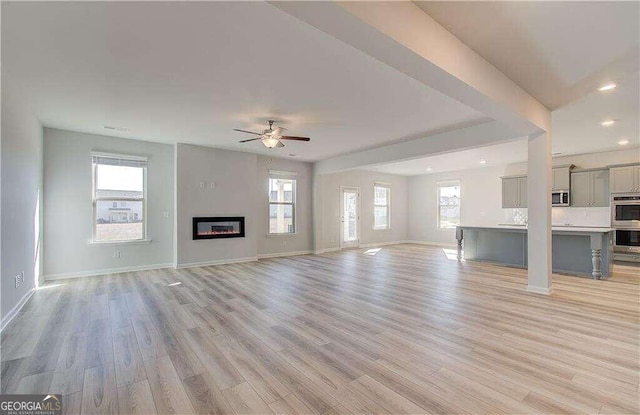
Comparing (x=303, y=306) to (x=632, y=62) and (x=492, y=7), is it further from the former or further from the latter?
(x=632, y=62)

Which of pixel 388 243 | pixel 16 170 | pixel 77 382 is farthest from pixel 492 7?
pixel 388 243

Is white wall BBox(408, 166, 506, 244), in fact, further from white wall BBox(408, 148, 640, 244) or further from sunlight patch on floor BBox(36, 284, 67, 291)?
sunlight patch on floor BBox(36, 284, 67, 291)

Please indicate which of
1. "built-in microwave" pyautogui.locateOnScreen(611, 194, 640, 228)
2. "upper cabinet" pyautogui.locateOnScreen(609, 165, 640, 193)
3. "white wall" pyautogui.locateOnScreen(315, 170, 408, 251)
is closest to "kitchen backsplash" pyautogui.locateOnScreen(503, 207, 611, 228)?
"built-in microwave" pyautogui.locateOnScreen(611, 194, 640, 228)

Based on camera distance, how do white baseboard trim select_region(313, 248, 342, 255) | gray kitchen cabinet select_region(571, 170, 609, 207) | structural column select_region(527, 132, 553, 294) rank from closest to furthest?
structural column select_region(527, 132, 553, 294) → gray kitchen cabinet select_region(571, 170, 609, 207) → white baseboard trim select_region(313, 248, 342, 255)

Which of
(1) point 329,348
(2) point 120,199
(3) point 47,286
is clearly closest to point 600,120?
(1) point 329,348

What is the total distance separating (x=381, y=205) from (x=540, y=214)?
22.4ft

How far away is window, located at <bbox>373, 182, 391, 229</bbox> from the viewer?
10.8 m

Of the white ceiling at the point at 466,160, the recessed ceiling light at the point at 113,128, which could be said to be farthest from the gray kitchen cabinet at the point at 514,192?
the recessed ceiling light at the point at 113,128

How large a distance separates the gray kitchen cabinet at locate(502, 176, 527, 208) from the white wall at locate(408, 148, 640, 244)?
49cm

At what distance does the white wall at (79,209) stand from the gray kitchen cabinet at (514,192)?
9.48m

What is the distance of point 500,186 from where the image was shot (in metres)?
9.15

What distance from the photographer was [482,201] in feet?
31.4

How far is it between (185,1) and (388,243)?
10.1 meters

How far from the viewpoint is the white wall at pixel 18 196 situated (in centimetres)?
324
